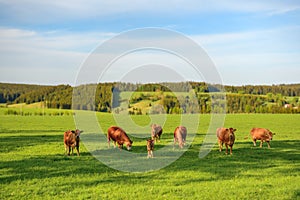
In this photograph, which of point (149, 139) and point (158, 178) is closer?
point (158, 178)

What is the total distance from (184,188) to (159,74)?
9828mm

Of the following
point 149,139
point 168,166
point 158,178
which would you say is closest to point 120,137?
point 149,139

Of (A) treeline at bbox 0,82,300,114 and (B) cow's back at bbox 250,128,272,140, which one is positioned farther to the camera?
(A) treeline at bbox 0,82,300,114

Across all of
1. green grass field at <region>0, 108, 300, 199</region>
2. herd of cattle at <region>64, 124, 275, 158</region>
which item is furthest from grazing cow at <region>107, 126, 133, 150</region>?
green grass field at <region>0, 108, 300, 199</region>

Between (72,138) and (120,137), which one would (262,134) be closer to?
(120,137)

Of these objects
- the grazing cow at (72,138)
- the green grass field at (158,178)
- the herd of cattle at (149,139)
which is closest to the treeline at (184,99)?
Result: the herd of cattle at (149,139)

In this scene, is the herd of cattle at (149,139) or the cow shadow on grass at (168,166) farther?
the herd of cattle at (149,139)

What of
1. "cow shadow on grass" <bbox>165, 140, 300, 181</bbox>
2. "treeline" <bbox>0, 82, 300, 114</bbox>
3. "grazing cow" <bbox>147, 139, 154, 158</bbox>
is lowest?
"cow shadow on grass" <bbox>165, 140, 300, 181</bbox>

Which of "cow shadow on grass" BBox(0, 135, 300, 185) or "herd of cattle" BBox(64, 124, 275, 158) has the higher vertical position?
"herd of cattle" BBox(64, 124, 275, 158)

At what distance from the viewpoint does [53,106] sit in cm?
10950

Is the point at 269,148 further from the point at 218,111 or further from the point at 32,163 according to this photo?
the point at 218,111

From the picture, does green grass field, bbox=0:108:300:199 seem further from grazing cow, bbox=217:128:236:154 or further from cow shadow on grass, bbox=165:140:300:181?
grazing cow, bbox=217:128:236:154

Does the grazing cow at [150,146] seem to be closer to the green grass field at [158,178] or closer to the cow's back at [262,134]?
the green grass field at [158,178]

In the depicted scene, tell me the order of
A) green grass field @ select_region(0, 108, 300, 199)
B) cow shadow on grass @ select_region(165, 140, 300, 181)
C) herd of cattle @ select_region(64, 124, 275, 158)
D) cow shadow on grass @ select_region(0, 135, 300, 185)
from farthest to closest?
herd of cattle @ select_region(64, 124, 275, 158) → cow shadow on grass @ select_region(165, 140, 300, 181) → cow shadow on grass @ select_region(0, 135, 300, 185) → green grass field @ select_region(0, 108, 300, 199)
